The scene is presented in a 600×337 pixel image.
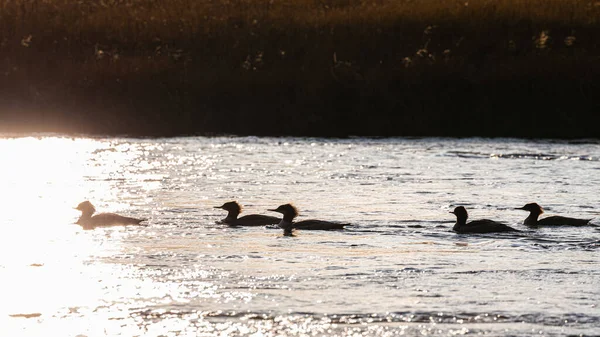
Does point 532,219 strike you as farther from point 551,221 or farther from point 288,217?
point 288,217

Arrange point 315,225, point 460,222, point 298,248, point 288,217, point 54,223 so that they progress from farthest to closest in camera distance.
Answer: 1. point 54,223
2. point 288,217
3. point 315,225
4. point 460,222
5. point 298,248

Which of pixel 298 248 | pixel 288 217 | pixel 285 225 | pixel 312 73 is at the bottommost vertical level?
pixel 298 248

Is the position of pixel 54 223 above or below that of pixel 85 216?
below

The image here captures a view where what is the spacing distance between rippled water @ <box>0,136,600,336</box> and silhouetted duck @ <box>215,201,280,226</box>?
0.26 metres

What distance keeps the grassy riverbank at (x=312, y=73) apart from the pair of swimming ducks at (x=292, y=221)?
13.0m

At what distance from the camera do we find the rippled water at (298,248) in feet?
39.2

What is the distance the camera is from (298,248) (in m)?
16.2

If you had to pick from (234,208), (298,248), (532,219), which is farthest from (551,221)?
(234,208)

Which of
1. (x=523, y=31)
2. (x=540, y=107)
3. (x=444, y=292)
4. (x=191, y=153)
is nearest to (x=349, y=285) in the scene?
(x=444, y=292)

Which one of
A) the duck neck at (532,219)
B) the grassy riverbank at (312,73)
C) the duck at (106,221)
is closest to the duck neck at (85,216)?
the duck at (106,221)

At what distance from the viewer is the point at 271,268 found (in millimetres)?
14555

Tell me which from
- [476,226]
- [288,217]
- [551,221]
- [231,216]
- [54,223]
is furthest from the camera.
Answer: [54,223]

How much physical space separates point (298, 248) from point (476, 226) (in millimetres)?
2642

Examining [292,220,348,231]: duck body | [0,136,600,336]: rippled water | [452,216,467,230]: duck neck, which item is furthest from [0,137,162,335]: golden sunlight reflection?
[452,216,467,230]: duck neck
